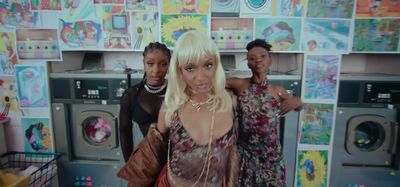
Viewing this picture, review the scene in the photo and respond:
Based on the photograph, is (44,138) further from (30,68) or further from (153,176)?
(153,176)

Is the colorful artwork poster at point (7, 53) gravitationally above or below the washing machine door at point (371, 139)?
above

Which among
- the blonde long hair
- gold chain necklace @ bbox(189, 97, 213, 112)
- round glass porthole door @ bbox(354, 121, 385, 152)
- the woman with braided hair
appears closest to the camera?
the blonde long hair

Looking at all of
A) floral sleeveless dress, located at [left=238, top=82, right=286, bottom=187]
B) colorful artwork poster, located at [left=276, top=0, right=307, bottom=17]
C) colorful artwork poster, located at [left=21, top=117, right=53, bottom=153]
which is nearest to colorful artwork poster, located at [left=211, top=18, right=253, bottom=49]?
colorful artwork poster, located at [left=276, top=0, right=307, bottom=17]

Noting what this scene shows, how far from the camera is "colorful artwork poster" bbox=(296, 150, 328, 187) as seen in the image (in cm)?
206

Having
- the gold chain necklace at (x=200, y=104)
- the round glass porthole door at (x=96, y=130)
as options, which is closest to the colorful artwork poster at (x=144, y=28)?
the round glass porthole door at (x=96, y=130)

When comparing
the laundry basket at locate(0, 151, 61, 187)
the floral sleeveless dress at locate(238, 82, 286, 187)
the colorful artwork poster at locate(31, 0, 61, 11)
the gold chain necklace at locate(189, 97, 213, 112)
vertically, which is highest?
the colorful artwork poster at locate(31, 0, 61, 11)

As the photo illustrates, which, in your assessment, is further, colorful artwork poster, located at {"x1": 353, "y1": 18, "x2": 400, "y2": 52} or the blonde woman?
colorful artwork poster, located at {"x1": 353, "y1": 18, "x2": 400, "y2": 52}

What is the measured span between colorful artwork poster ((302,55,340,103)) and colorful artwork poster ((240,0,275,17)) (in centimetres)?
46

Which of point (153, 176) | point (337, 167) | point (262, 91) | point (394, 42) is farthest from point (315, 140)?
point (153, 176)

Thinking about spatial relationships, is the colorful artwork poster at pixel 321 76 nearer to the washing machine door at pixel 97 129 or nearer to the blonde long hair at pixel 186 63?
the blonde long hair at pixel 186 63

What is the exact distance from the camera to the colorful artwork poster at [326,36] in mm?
1892

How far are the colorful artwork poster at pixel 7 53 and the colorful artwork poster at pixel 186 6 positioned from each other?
1.28m

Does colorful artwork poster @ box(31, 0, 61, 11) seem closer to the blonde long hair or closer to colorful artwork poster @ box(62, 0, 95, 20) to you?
colorful artwork poster @ box(62, 0, 95, 20)

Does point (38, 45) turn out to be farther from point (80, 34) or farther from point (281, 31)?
point (281, 31)
